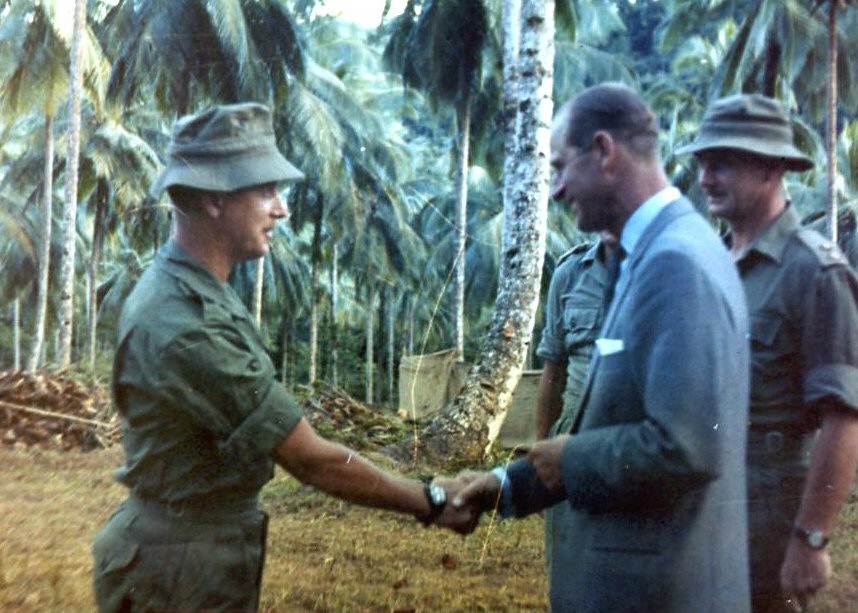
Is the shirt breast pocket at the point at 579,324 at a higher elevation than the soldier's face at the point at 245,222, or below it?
below

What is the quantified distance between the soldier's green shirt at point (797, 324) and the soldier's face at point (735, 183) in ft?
0.20

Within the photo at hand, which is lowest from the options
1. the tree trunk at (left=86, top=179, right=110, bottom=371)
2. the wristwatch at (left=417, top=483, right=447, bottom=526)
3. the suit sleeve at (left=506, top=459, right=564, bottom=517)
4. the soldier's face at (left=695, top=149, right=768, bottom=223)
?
the tree trunk at (left=86, top=179, right=110, bottom=371)

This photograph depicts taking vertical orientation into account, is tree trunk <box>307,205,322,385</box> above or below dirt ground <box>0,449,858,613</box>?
above

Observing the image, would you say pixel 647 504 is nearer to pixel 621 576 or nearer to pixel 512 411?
pixel 621 576

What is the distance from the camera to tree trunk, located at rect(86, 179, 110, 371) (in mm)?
2946

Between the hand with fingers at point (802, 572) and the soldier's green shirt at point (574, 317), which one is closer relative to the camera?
the hand with fingers at point (802, 572)

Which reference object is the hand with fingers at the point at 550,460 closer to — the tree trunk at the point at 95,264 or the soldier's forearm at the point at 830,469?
the soldier's forearm at the point at 830,469

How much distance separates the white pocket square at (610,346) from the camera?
165 cm

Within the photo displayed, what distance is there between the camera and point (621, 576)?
1728 mm

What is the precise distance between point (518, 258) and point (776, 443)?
0.81 metres

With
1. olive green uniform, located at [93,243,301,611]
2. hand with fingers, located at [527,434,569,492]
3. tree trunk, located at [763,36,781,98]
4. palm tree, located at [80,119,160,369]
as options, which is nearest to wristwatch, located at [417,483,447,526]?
olive green uniform, located at [93,243,301,611]

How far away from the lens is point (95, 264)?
13.0 feet

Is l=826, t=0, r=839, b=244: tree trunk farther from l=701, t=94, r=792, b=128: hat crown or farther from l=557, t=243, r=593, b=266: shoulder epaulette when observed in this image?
l=557, t=243, r=593, b=266: shoulder epaulette

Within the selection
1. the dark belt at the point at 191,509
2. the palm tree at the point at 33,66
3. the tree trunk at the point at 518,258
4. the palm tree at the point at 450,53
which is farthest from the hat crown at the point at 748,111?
the palm tree at the point at 33,66
